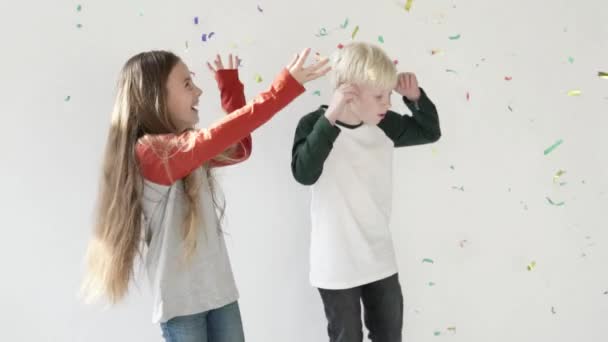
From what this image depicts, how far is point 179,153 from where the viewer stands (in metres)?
1.20

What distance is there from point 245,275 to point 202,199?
0.47m

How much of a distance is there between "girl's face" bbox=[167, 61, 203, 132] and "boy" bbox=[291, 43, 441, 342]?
25 cm

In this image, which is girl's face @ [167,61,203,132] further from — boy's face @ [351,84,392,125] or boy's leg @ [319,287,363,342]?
boy's leg @ [319,287,363,342]

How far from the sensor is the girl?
3.92ft

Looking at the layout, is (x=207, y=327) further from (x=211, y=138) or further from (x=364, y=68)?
(x=364, y=68)

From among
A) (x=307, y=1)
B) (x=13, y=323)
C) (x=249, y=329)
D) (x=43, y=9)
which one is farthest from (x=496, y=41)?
(x=13, y=323)

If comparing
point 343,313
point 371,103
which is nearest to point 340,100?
point 371,103

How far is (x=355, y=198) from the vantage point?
1.40 m

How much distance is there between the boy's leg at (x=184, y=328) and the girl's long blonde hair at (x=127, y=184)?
12 cm

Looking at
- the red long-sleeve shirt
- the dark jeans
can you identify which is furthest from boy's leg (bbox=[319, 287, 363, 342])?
the red long-sleeve shirt

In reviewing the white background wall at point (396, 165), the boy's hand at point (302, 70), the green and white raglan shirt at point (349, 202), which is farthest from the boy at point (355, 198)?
the white background wall at point (396, 165)

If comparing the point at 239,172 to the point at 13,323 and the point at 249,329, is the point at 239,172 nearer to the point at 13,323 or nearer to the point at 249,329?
the point at 249,329

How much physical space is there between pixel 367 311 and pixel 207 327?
384 millimetres

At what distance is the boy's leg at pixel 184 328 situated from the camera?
123cm
